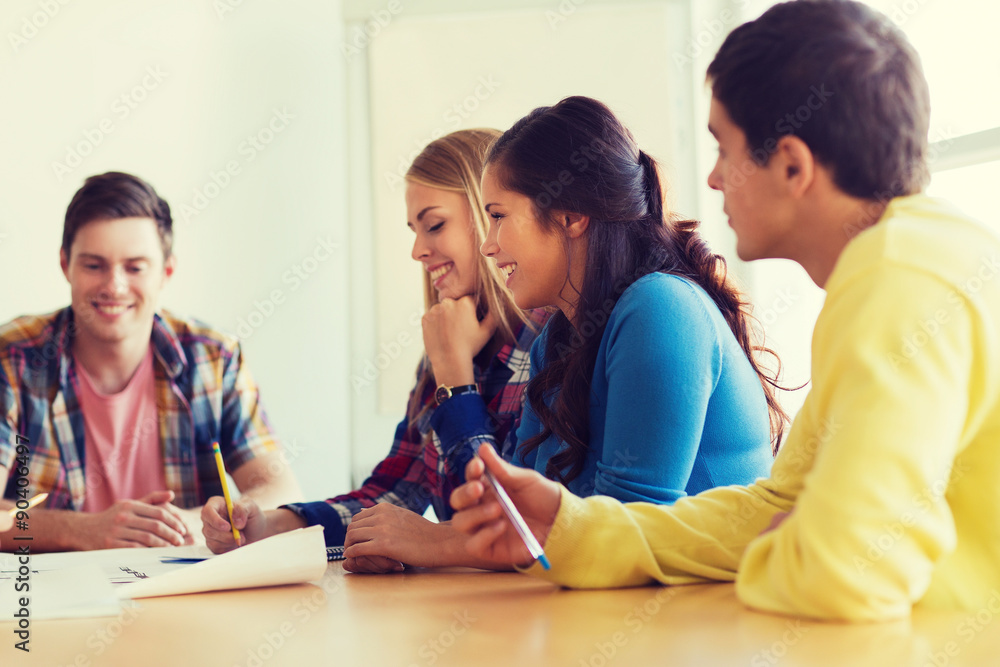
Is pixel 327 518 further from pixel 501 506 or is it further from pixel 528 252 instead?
pixel 501 506

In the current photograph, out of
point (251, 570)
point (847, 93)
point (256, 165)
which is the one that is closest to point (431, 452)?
point (251, 570)

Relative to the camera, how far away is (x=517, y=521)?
757 millimetres

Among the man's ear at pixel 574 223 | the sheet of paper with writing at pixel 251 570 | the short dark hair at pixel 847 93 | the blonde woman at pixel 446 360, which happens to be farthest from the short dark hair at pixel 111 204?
the short dark hair at pixel 847 93

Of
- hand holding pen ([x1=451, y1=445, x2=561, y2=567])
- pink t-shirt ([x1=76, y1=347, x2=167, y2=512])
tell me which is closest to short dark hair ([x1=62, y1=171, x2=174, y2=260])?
pink t-shirt ([x1=76, y1=347, x2=167, y2=512])

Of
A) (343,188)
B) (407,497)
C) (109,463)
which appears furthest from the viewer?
(343,188)

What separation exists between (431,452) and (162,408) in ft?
2.80

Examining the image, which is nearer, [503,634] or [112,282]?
[503,634]

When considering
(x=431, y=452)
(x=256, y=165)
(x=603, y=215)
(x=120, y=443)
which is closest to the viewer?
(x=603, y=215)

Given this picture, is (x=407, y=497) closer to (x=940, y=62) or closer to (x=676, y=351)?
(x=676, y=351)

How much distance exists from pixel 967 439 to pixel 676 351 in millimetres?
399

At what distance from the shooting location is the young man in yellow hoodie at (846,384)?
583mm

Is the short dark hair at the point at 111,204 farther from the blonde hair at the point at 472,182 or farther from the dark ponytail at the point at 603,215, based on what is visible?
the dark ponytail at the point at 603,215

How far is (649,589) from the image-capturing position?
0.82 m

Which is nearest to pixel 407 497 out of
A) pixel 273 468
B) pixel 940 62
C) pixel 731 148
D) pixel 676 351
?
pixel 273 468
